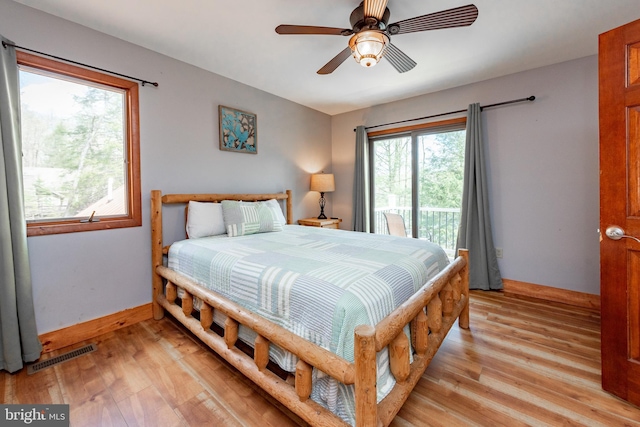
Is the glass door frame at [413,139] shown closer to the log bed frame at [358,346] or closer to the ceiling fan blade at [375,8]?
the log bed frame at [358,346]

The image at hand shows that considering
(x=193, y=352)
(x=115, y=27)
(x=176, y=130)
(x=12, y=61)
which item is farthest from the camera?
(x=176, y=130)

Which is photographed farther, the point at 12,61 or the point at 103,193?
the point at 103,193

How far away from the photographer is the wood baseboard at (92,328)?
6.57ft

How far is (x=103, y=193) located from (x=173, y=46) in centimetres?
144

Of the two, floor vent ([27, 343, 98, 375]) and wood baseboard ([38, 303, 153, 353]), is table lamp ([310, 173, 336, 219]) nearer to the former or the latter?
wood baseboard ([38, 303, 153, 353])

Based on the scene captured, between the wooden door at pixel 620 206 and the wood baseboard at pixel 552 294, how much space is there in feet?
5.02

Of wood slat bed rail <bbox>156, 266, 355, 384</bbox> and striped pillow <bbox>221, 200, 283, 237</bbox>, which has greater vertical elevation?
striped pillow <bbox>221, 200, 283, 237</bbox>

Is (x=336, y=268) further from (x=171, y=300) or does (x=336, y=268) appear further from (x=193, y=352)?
(x=171, y=300)

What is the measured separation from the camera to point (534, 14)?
200cm

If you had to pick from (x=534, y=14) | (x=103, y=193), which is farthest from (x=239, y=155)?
(x=534, y=14)

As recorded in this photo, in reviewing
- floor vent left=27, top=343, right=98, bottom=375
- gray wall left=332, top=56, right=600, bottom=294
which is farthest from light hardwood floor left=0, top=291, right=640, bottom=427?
gray wall left=332, top=56, right=600, bottom=294

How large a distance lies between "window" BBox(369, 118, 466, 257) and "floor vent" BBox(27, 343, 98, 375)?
3482 millimetres

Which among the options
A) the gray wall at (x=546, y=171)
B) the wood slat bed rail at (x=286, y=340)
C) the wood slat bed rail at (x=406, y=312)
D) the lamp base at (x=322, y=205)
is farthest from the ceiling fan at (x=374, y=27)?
the lamp base at (x=322, y=205)

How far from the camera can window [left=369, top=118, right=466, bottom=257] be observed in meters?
3.48
